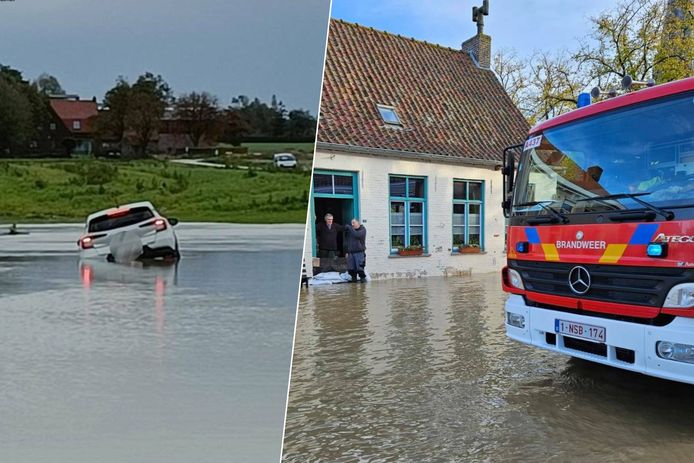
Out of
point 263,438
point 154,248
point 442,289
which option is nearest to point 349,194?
point 442,289

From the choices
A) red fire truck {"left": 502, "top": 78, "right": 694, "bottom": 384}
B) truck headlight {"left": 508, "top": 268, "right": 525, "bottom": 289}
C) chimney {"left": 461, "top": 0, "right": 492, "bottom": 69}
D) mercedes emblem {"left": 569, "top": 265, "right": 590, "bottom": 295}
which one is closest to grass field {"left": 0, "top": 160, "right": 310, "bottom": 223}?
truck headlight {"left": 508, "top": 268, "right": 525, "bottom": 289}

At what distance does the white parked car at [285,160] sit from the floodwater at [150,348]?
835 mm

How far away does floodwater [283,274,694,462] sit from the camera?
336 centimetres

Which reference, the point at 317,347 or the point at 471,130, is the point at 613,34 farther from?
the point at 317,347

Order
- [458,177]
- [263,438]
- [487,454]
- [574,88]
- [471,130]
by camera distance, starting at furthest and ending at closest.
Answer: [574,88] → [471,130] → [458,177] → [263,438] → [487,454]

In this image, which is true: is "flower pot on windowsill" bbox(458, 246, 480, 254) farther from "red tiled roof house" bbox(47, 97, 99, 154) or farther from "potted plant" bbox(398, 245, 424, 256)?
"red tiled roof house" bbox(47, 97, 99, 154)

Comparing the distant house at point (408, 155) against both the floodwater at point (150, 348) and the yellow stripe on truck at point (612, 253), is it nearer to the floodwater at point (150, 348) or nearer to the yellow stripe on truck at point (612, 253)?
the floodwater at point (150, 348)

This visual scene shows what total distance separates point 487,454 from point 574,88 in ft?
71.4

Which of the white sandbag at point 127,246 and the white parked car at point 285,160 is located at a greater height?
the white parked car at point 285,160

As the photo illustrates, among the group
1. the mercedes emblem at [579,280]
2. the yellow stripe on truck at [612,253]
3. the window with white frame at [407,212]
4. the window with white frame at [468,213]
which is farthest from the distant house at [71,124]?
the window with white frame at [468,213]

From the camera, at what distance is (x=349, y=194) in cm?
1249

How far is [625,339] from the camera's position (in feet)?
11.9

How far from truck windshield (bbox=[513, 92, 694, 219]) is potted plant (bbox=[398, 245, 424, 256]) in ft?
27.5

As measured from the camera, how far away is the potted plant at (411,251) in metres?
13.2
